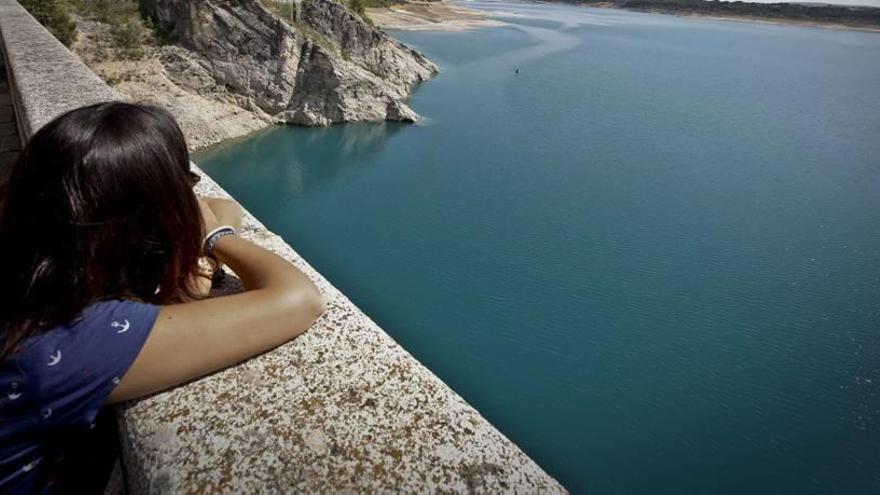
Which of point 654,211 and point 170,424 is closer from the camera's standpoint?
point 170,424

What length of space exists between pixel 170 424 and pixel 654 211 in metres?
16.3

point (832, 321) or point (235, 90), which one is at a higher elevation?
point (235, 90)

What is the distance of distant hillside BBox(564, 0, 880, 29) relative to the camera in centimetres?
7738

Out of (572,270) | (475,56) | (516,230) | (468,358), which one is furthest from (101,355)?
(475,56)

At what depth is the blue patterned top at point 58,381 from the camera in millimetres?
976

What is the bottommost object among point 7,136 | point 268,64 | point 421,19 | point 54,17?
point 268,64

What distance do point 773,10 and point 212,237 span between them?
111051mm

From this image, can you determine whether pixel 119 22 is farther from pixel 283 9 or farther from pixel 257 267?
pixel 257 267

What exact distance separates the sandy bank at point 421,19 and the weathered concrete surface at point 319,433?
52.9 metres

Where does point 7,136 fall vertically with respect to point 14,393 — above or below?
below

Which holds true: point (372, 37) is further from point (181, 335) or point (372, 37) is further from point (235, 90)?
point (181, 335)

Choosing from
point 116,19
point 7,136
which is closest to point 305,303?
point 7,136

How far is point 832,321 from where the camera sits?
434 inches

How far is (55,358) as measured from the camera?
3.24 ft
